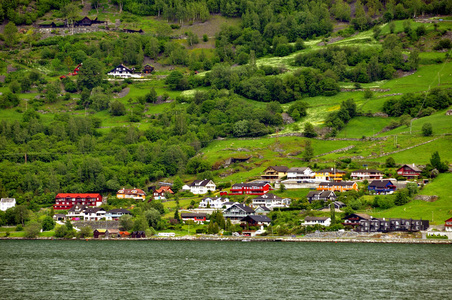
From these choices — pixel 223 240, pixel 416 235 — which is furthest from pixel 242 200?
pixel 416 235

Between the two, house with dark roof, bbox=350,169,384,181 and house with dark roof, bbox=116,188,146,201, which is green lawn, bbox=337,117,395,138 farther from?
house with dark roof, bbox=116,188,146,201

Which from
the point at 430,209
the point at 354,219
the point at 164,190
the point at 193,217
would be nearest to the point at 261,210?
the point at 193,217

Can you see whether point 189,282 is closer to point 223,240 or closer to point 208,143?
point 223,240

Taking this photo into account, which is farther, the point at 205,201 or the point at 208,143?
the point at 208,143

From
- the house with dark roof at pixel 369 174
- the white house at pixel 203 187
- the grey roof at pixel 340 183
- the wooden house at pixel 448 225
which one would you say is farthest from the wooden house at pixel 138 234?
the wooden house at pixel 448 225

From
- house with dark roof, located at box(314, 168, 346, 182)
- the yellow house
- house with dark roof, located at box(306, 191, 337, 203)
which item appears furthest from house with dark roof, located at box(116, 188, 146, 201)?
the yellow house
